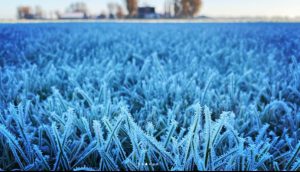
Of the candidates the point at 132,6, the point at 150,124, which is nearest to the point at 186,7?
the point at 132,6

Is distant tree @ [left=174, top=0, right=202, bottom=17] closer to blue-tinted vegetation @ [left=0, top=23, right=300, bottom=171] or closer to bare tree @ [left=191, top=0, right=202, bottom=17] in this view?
bare tree @ [left=191, top=0, right=202, bottom=17]

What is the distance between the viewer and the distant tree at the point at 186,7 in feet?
160

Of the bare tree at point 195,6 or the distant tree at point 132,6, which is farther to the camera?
the distant tree at point 132,6

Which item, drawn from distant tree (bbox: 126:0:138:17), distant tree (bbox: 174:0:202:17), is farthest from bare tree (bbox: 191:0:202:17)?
distant tree (bbox: 126:0:138:17)

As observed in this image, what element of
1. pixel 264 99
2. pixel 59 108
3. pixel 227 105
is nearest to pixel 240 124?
pixel 227 105

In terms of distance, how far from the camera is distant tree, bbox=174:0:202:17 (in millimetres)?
48750

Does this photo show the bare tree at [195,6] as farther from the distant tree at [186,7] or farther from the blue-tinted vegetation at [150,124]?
the blue-tinted vegetation at [150,124]

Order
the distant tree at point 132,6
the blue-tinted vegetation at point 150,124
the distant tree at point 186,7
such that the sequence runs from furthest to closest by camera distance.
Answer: the distant tree at point 132,6 → the distant tree at point 186,7 → the blue-tinted vegetation at point 150,124

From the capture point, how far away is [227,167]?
2.54 ft

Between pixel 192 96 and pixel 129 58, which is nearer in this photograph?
pixel 192 96

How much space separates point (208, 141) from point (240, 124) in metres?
0.50

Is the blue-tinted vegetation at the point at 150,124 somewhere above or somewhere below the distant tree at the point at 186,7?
below

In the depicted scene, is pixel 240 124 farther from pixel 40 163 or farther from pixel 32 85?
pixel 32 85

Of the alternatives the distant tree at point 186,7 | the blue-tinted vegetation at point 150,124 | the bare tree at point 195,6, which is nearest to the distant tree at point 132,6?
the distant tree at point 186,7
